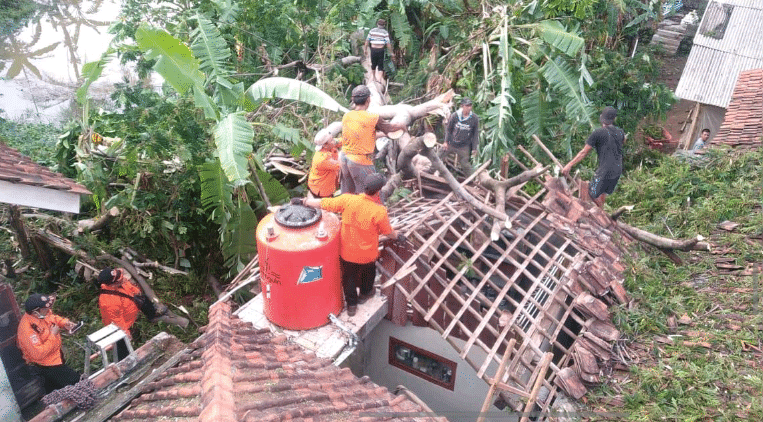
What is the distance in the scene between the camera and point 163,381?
161 inches

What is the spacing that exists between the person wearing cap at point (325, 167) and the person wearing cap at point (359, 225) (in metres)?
1.06

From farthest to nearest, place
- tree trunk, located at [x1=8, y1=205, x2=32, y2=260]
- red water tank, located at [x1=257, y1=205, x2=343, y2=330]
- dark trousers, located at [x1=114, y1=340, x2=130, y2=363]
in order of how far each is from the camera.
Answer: tree trunk, located at [x1=8, y1=205, x2=32, y2=260]
dark trousers, located at [x1=114, y1=340, x2=130, y2=363]
red water tank, located at [x1=257, y1=205, x2=343, y2=330]

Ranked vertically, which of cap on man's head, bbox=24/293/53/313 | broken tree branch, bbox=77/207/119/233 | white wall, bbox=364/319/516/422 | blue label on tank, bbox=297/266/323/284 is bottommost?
white wall, bbox=364/319/516/422

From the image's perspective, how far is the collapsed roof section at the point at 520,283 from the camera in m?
5.09

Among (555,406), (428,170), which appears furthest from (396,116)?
(555,406)

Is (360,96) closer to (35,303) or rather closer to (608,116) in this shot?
(608,116)

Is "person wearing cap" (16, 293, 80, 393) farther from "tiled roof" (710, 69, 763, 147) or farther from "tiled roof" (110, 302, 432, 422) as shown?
"tiled roof" (710, 69, 763, 147)

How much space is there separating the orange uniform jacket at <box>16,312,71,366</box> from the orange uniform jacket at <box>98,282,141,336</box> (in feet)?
1.97

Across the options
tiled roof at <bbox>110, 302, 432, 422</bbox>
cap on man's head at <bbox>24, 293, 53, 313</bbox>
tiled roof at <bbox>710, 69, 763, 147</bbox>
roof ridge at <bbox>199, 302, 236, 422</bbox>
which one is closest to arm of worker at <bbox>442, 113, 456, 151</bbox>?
tiled roof at <bbox>110, 302, 432, 422</bbox>

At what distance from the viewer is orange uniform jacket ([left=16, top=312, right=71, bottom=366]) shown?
5.81 m

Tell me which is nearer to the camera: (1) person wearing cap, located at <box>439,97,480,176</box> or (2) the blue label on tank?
(2) the blue label on tank

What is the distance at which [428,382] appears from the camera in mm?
6773

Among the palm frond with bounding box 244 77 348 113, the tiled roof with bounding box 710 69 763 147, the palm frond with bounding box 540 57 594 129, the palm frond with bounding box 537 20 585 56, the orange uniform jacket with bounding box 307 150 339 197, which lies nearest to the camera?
the orange uniform jacket with bounding box 307 150 339 197

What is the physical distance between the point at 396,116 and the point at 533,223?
85.7 inches
